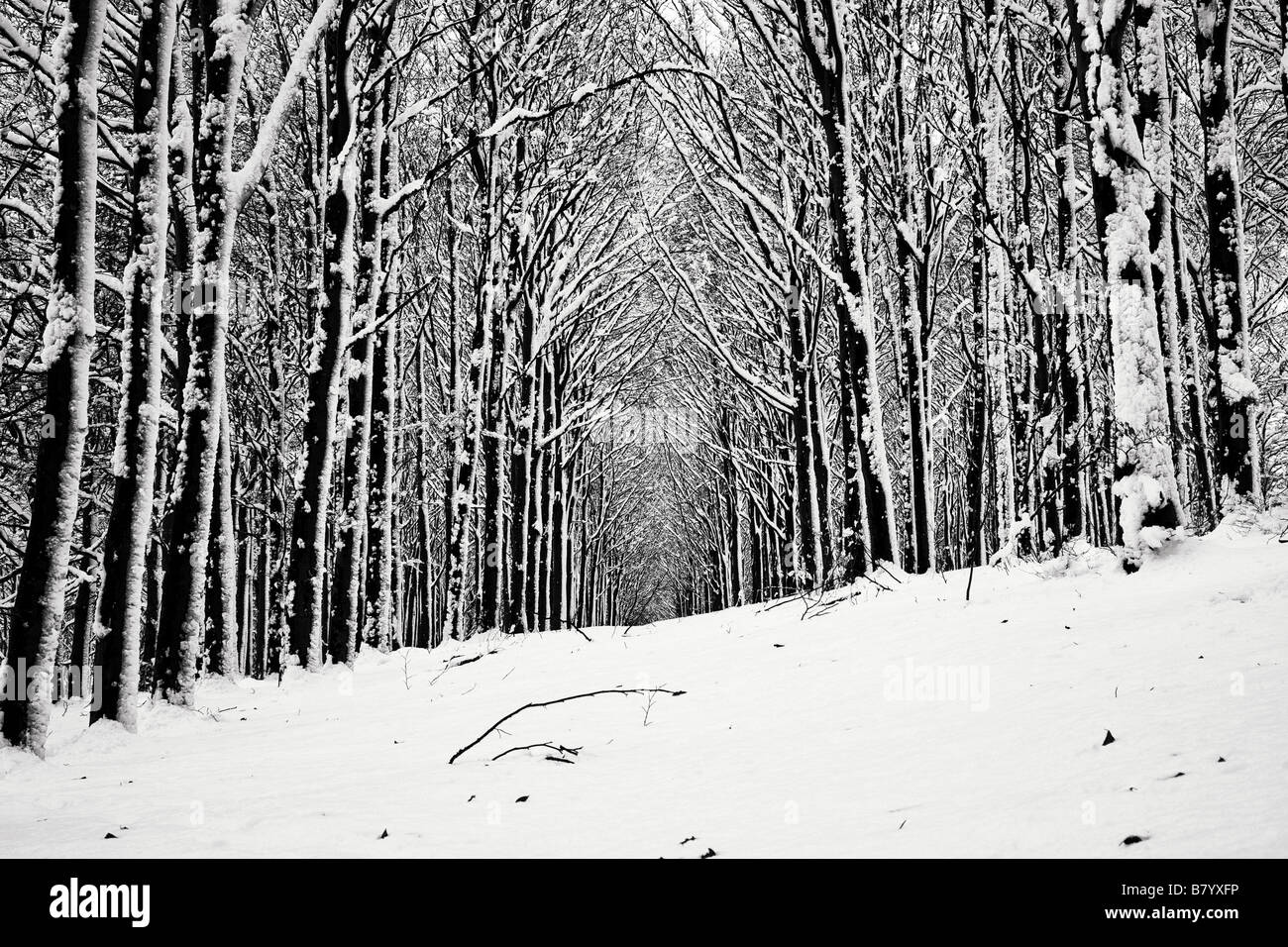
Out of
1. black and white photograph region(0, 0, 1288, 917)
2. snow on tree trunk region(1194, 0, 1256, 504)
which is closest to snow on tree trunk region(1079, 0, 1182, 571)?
black and white photograph region(0, 0, 1288, 917)

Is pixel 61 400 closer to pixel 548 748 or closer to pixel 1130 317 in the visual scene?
pixel 548 748

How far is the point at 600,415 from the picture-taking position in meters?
13.6

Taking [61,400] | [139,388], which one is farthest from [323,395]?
[61,400]

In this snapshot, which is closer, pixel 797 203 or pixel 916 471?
pixel 916 471

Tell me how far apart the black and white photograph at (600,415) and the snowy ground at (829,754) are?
0.08 feet

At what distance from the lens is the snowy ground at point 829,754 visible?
6.16 feet

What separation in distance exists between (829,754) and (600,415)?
1124 centimetres

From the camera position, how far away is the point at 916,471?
8180 mm

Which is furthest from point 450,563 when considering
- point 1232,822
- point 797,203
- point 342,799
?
point 1232,822

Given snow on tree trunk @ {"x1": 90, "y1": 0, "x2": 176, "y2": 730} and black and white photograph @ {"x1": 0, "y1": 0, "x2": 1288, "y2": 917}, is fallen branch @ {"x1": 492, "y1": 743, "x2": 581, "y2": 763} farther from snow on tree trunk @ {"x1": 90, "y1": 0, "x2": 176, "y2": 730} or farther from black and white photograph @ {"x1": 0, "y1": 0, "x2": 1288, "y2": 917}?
snow on tree trunk @ {"x1": 90, "y1": 0, "x2": 176, "y2": 730}

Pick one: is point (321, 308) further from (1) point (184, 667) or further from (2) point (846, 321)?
(2) point (846, 321)
